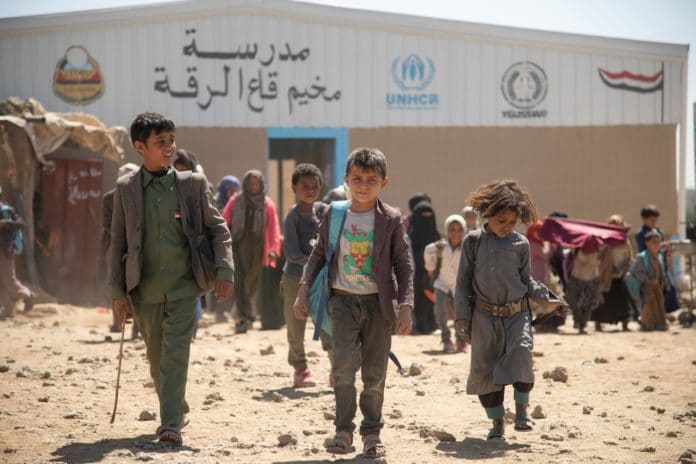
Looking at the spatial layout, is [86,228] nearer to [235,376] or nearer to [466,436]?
[235,376]

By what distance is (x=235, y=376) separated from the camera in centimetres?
790

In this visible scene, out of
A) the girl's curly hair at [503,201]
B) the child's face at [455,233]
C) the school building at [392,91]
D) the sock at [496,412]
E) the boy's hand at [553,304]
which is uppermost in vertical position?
the school building at [392,91]

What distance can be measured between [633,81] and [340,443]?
13939 millimetres

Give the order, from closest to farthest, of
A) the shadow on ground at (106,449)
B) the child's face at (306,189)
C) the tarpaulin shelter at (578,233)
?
1. the shadow on ground at (106,449)
2. the child's face at (306,189)
3. the tarpaulin shelter at (578,233)

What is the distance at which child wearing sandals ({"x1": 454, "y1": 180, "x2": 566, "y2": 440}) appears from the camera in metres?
5.51

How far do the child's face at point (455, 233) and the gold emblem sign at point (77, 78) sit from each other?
770 cm

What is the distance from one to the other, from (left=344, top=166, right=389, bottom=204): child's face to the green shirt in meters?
0.88

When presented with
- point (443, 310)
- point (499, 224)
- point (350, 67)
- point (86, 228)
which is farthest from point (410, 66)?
point (499, 224)

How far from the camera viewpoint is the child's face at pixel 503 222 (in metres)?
Answer: 5.58

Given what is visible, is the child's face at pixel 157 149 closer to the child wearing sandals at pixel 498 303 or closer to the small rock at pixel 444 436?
the child wearing sandals at pixel 498 303

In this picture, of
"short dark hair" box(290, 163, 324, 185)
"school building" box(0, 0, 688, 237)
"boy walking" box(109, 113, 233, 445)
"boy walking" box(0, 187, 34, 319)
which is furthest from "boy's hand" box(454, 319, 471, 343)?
"school building" box(0, 0, 688, 237)

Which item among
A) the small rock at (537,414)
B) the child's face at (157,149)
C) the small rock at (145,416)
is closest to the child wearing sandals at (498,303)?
the small rock at (537,414)

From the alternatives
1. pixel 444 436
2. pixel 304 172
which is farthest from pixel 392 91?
pixel 444 436

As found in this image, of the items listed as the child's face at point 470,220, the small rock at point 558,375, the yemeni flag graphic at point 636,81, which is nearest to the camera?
the small rock at point 558,375
